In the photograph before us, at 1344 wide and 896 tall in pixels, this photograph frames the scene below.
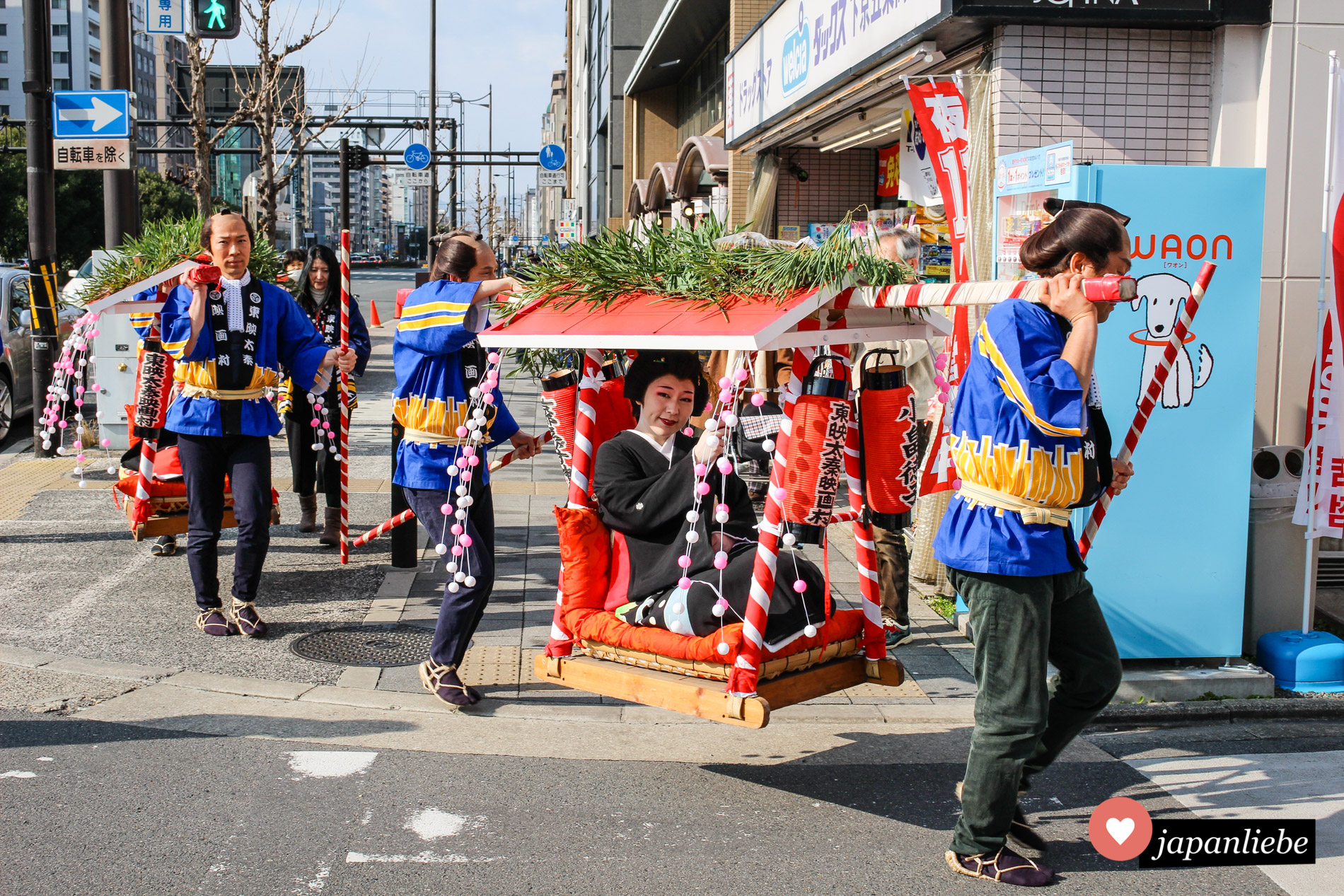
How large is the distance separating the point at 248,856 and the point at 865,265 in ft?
8.65

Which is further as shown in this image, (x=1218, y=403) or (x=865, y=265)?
(x=1218, y=403)

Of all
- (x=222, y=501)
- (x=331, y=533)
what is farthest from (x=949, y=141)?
(x=331, y=533)

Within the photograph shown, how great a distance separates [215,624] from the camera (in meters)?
5.88

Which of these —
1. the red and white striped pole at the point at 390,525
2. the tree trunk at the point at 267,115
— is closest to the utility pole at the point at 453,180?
the tree trunk at the point at 267,115

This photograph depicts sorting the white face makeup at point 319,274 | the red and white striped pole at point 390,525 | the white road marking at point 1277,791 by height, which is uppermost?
the white face makeup at point 319,274

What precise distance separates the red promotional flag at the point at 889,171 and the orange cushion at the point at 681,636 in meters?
7.02

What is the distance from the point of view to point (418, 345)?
4961 mm

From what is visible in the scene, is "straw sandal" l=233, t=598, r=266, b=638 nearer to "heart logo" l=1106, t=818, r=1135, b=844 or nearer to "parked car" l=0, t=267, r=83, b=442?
"heart logo" l=1106, t=818, r=1135, b=844

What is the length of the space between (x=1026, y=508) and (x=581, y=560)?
1.76 meters

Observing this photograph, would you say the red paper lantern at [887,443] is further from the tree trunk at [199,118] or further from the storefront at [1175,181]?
the tree trunk at [199,118]

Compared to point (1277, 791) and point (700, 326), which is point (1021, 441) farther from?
point (1277, 791)

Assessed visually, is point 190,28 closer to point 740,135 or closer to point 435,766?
point 740,135

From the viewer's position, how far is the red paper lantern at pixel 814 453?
3854 millimetres

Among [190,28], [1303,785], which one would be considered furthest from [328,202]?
[1303,785]
